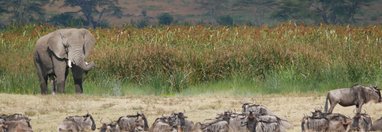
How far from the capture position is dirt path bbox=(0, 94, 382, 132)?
58.4 ft

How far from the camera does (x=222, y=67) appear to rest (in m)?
25.0

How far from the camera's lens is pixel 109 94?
22.8 meters

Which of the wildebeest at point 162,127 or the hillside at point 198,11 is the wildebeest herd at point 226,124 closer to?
the wildebeest at point 162,127

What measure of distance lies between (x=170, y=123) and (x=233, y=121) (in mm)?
894

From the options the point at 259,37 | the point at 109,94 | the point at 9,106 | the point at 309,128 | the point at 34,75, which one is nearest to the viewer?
the point at 309,128

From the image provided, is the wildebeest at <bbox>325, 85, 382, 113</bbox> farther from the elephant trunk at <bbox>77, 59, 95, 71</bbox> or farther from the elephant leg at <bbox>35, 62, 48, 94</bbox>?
the elephant leg at <bbox>35, 62, 48, 94</bbox>

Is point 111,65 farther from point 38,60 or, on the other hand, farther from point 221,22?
point 221,22

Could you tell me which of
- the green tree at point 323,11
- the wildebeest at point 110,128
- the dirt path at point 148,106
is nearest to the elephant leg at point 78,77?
the dirt path at point 148,106

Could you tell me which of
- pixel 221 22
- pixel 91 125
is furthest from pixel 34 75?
pixel 221 22

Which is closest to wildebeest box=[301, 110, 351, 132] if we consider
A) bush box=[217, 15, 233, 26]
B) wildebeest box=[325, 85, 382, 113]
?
wildebeest box=[325, 85, 382, 113]

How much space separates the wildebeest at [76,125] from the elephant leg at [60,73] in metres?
7.75

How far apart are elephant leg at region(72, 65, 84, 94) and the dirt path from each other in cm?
172

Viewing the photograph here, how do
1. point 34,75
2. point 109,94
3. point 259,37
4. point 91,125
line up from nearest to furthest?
point 91,125, point 109,94, point 34,75, point 259,37

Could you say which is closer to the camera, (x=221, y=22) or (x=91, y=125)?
(x=91, y=125)
